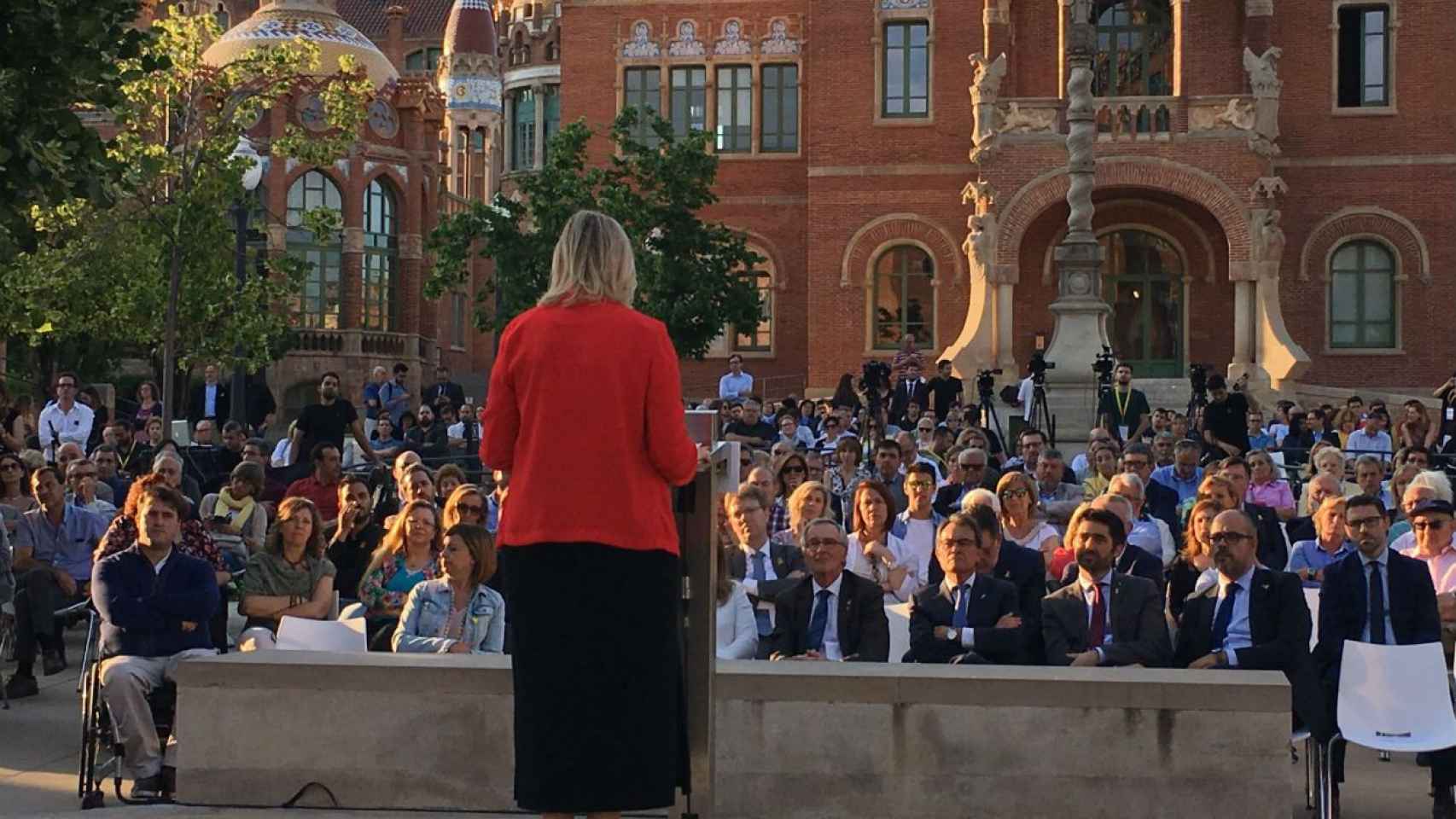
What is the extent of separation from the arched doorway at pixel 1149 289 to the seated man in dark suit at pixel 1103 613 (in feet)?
96.0

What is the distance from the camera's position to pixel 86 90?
36.5 feet

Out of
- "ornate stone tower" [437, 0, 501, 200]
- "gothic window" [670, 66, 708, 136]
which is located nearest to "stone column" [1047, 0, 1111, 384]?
"gothic window" [670, 66, 708, 136]

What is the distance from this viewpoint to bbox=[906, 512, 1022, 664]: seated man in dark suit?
9.62 meters

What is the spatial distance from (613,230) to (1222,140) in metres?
31.1

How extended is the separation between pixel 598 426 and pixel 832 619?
394cm

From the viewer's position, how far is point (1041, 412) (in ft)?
84.5

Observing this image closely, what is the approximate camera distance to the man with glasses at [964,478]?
1532 centimetres

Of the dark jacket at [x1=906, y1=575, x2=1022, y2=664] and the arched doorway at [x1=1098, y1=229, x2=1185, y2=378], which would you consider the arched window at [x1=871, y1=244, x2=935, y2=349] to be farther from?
the dark jacket at [x1=906, y1=575, x2=1022, y2=664]

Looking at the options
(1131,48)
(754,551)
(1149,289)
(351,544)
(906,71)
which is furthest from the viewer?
(906,71)

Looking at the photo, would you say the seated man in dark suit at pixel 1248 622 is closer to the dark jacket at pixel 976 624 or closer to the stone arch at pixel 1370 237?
the dark jacket at pixel 976 624

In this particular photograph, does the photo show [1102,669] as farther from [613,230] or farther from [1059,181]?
[1059,181]

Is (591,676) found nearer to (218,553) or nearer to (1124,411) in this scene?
(218,553)

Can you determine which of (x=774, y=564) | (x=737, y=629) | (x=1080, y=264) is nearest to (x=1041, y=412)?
(x=1080, y=264)

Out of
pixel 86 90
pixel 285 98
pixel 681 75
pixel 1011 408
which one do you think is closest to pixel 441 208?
pixel 285 98
